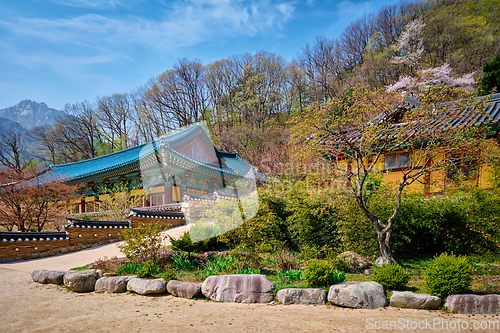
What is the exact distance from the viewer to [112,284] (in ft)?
17.1

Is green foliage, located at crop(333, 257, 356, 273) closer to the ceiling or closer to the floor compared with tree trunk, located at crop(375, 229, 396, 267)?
closer to the floor

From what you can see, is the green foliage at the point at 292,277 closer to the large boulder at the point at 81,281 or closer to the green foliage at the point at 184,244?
the green foliage at the point at 184,244

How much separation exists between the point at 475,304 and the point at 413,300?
2.62 ft

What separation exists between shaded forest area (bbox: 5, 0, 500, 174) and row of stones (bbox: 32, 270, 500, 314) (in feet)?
48.7

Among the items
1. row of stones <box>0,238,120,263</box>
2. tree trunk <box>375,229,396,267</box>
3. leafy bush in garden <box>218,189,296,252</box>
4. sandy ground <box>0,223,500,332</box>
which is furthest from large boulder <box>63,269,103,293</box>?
tree trunk <box>375,229,396,267</box>

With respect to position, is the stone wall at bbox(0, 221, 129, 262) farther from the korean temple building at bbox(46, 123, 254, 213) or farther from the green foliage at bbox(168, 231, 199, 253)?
the korean temple building at bbox(46, 123, 254, 213)

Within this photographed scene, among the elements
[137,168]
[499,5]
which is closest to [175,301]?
[137,168]

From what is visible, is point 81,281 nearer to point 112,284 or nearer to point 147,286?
point 112,284

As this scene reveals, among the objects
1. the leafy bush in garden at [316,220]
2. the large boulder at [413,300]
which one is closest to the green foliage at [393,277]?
the large boulder at [413,300]

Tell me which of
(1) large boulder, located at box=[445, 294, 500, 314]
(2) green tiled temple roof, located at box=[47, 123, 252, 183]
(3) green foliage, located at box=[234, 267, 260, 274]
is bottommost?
(1) large boulder, located at box=[445, 294, 500, 314]

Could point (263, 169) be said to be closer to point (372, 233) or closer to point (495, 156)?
point (372, 233)

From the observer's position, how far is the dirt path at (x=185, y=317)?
3.58 meters

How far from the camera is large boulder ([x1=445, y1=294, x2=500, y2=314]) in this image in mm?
3764

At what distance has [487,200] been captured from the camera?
5492 millimetres
